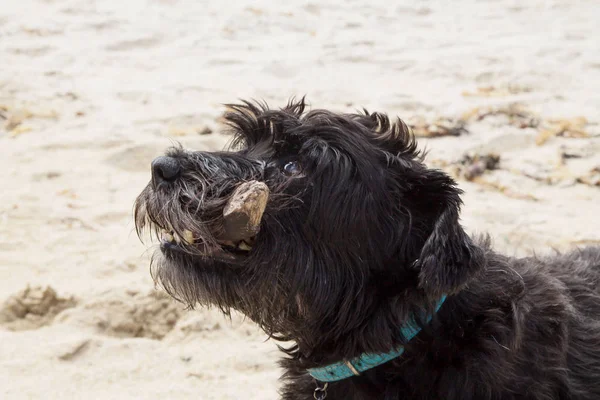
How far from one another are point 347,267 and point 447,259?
0.42 metres

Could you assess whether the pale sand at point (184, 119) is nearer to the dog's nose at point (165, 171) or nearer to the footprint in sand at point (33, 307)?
the footprint in sand at point (33, 307)

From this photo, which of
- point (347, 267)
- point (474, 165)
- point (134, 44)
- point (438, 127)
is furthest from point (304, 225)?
point (134, 44)

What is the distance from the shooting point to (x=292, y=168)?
3094 mm

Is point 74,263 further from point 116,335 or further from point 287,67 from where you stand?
point 287,67

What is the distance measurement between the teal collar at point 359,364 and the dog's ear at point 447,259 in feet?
0.54

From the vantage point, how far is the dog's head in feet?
9.69

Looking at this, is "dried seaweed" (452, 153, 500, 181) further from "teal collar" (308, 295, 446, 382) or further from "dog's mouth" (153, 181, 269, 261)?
"dog's mouth" (153, 181, 269, 261)

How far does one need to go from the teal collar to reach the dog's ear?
16 cm

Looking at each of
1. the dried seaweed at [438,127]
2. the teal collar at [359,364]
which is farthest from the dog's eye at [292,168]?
the dried seaweed at [438,127]

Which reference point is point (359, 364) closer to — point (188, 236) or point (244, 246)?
point (244, 246)

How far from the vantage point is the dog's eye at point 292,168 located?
3.07 meters

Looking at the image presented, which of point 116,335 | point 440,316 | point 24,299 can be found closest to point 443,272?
point 440,316

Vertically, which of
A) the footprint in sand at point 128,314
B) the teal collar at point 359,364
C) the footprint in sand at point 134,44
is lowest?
the footprint in sand at point 128,314

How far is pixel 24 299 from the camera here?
4.34 m
